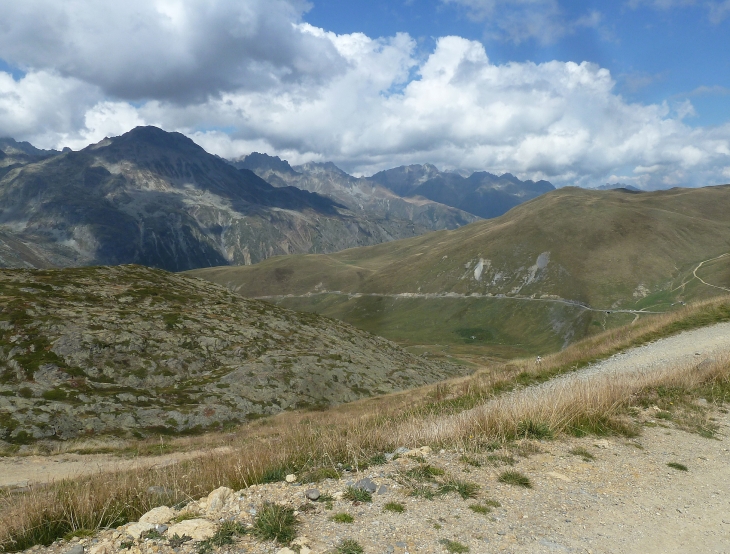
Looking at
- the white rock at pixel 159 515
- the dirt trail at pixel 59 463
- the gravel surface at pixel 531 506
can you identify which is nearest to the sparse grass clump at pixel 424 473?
the gravel surface at pixel 531 506

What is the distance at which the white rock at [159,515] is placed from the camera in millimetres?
7117

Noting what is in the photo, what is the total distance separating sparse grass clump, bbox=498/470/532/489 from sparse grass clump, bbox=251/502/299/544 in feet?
14.6

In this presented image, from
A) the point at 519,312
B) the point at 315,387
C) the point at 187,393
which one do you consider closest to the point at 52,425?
the point at 187,393

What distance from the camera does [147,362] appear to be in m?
46.0

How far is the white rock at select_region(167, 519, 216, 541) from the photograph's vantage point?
21.6 ft

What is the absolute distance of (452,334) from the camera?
192000 millimetres

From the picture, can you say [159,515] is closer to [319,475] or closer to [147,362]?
[319,475]

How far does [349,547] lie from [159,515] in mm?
3524

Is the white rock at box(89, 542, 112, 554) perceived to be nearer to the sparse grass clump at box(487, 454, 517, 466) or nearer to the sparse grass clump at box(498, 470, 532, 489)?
the sparse grass clump at box(498, 470, 532, 489)

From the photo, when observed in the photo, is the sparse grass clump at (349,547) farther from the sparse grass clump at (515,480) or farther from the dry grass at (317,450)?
the sparse grass clump at (515,480)

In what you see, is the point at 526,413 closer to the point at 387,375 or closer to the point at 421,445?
the point at 421,445

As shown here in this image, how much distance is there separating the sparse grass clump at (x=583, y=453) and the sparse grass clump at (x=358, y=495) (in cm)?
553

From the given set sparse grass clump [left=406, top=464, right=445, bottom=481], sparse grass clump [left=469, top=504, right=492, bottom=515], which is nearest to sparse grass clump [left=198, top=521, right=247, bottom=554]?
sparse grass clump [left=406, top=464, right=445, bottom=481]

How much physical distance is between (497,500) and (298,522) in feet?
12.6
